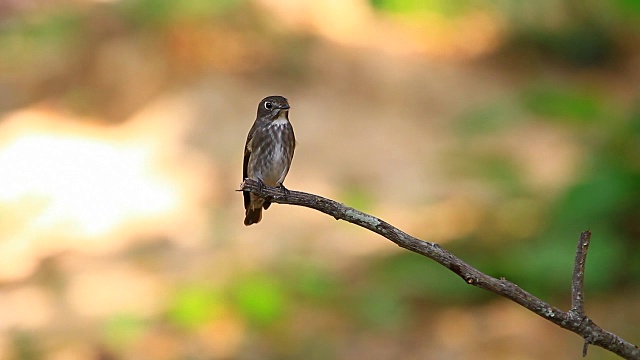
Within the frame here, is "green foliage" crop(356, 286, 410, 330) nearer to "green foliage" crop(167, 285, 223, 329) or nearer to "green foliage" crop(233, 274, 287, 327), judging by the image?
Result: "green foliage" crop(233, 274, 287, 327)

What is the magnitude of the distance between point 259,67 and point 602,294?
5.07 metres

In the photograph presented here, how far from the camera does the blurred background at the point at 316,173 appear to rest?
6461 millimetres

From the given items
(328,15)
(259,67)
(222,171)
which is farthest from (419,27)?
(222,171)

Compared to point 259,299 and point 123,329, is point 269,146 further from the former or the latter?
point 123,329

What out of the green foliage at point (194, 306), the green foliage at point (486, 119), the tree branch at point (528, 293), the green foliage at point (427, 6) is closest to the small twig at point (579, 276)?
the tree branch at point (528, 293)

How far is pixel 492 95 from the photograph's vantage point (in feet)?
34.8

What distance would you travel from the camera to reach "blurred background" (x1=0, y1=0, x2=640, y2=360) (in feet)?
21.2

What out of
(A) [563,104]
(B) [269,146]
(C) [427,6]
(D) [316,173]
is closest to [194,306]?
(D) [316,173]

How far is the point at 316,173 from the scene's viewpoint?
8.80m

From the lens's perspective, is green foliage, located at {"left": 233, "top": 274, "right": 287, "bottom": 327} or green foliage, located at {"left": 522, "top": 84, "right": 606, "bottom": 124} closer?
green foliage, located at {"left": 233, "top": 274, "right": 287, "bottom": 327}

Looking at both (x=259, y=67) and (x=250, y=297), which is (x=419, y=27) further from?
(x=250, y=297)

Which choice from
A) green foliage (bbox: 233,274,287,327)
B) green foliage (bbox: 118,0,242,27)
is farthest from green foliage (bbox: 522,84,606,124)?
green foliage (bbox: 233,274,287,327)

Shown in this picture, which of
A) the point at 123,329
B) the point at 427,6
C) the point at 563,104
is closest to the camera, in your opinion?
the point at 123,329

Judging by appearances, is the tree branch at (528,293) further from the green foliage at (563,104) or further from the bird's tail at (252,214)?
the green foliage at (563,104)
